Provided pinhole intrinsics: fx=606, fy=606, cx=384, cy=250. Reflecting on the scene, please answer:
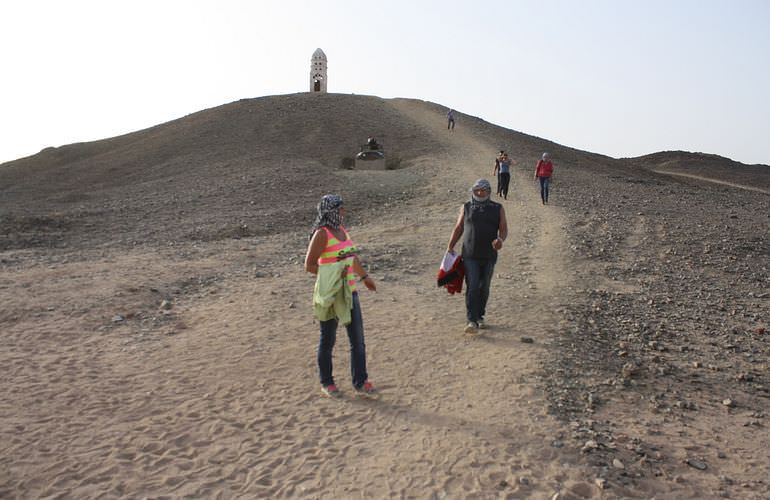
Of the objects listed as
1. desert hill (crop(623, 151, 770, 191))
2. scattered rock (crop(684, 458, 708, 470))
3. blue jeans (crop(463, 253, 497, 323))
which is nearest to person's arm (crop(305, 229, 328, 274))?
blue jeans (crop(463, 253, 497, 323))

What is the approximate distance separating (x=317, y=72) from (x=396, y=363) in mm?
40789

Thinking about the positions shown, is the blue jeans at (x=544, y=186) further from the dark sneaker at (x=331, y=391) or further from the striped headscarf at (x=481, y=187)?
the dark sneaker at (x=331, y=391)

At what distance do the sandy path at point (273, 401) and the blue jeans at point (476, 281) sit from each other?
372mm

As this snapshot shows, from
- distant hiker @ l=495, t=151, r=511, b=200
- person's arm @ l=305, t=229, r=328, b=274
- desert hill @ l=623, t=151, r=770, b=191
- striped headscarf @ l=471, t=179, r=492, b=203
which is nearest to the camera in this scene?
person's arm @ l=305, t=229, r=328, b=274

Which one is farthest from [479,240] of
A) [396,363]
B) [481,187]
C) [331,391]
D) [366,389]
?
[331,391]

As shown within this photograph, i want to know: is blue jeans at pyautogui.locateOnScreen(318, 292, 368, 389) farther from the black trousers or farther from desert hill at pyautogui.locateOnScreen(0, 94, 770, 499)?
the black trousers

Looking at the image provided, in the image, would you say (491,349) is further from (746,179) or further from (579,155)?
(746,179)

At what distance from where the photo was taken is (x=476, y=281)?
691 cm

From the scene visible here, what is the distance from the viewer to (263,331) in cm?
729

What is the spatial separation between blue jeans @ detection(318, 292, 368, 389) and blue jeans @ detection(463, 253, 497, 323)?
1.93 meters

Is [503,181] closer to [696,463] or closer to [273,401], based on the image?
[273,401]

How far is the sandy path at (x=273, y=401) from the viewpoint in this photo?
166 inches

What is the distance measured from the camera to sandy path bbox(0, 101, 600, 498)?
13.9 feet

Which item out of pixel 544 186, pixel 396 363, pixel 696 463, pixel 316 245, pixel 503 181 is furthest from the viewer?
pixel 503 181
